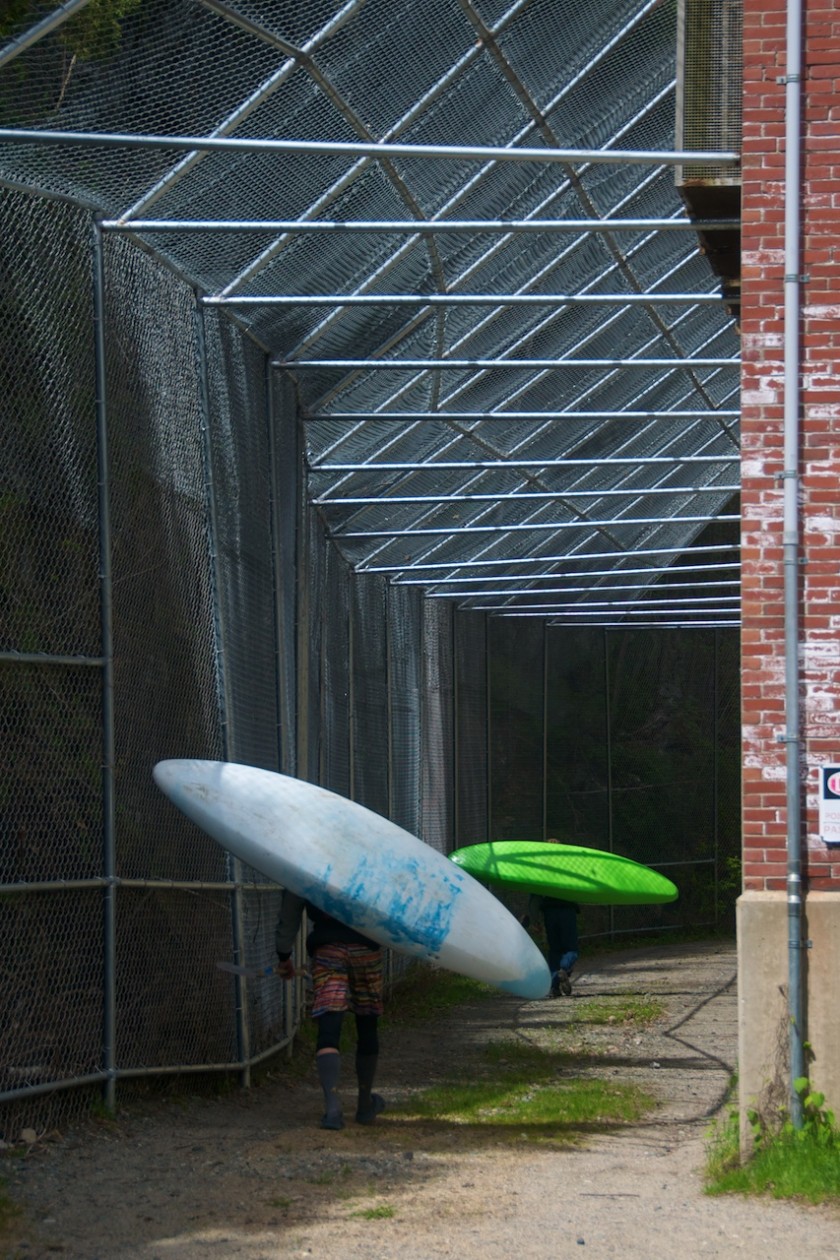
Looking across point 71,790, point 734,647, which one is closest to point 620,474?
point 734,647

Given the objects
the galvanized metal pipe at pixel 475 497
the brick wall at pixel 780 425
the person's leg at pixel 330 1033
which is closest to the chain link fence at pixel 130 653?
the galvanized metal pipe at pixel 475 497

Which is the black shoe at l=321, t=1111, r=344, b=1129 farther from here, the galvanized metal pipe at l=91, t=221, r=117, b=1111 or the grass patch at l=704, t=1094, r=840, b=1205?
the grass patch at l=704, t=1094, r=840, b=1205

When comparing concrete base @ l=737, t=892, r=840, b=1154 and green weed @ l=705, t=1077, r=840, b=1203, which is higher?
concrete base @ l=737, t=892, r=840, b=1154

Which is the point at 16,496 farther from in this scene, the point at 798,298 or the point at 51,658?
the point at 798,298

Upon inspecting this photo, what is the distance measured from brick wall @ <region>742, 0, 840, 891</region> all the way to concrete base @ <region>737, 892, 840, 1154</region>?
0.56 feet

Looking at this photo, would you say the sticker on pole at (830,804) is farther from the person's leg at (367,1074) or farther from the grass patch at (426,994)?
the grass patch at (426,994)

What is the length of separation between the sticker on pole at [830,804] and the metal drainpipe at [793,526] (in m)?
0.11

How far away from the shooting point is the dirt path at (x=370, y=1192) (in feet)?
20.1

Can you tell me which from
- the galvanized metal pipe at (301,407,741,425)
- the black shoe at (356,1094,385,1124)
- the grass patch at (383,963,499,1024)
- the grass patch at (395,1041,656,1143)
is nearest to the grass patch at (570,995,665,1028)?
the grass patch at (383,963,499,1024)

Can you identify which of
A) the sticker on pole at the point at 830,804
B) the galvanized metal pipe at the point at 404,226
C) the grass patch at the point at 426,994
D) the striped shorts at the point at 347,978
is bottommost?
the grass patch at the point at 426,994

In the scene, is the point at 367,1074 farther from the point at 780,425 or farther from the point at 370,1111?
the point at 780,425

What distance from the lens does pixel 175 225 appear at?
8.60 metres

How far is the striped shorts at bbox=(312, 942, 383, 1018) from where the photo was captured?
832cm

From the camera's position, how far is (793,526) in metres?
7.43
